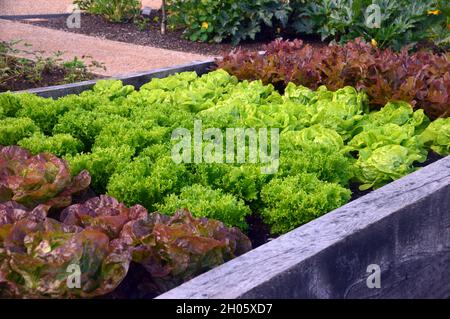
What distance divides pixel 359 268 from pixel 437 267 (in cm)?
83

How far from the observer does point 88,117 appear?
4.41 m

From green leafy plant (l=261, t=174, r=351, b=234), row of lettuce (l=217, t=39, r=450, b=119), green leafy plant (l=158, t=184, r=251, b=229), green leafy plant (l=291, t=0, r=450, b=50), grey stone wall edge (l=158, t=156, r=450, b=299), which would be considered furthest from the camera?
green leafy plant (l=291, t=0, r=450, b=50)

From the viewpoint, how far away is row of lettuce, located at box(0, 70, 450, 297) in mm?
A: 2580

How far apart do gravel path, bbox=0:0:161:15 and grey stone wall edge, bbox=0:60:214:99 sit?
8.18 metres

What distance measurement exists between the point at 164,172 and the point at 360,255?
1142mm

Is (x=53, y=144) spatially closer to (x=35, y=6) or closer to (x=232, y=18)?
(x=232, y=18)

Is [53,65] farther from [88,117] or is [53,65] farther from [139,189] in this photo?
[139,189]

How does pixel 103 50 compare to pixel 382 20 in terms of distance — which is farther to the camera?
pixel 103 50

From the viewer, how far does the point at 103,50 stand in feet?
33.8

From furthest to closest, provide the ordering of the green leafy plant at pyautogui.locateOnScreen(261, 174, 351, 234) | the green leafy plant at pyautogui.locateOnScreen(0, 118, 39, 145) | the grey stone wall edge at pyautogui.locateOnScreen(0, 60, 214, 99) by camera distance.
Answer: the grey stone wall edge at pyautogui.locateOnScreen(0, 60, 214, 99), the green leafy plant at pyautogui.locateOnScreen(0, 118, 39, 145), the green leafy plant at pyautogui.locateOnScreen(261, 174, 351, 234)
